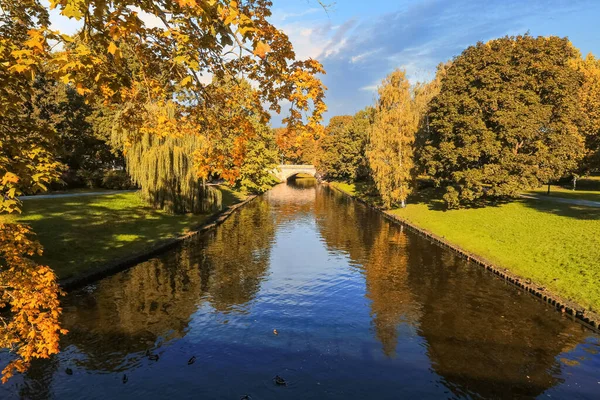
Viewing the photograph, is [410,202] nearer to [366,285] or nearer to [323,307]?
[366,285]

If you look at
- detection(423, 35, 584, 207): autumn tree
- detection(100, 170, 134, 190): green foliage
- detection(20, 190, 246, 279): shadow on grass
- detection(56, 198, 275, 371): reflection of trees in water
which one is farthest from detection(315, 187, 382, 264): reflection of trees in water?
detection(100, 170, 134, 190): green foliage

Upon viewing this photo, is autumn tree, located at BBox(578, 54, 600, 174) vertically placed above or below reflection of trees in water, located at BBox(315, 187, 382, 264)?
above

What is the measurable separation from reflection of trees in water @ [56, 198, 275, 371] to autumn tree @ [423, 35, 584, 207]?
2519 cm

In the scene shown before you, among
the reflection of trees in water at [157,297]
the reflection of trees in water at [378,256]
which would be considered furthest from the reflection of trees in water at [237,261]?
the reflection of trees in water at [378,256]

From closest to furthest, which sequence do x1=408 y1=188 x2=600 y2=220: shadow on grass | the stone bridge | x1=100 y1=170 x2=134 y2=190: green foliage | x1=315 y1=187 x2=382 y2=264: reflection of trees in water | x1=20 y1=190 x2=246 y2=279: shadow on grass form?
1. x1=20 y1=190 x2=246 y2=279: shadow on grass
2. x1=315 y1=187 x2=382 y2=264: reflection of trees in water
3. x1=408 y1=188 x2=600 y2=220: shadow on grass
4. x1=100 y1=170 x2=134 y2=190: green foliage
5. the stone bridge

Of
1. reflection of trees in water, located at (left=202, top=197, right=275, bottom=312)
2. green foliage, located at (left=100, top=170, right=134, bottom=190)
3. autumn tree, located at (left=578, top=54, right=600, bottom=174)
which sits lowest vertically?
reflection of trees in water, located at (left=202, top=197, right=275, bottom=312)

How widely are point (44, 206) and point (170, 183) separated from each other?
11.0 metres

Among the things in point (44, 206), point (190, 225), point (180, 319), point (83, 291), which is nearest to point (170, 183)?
point (190, 225)

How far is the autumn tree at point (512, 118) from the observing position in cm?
3891

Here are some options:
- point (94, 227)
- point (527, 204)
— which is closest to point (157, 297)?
point (94, 227)

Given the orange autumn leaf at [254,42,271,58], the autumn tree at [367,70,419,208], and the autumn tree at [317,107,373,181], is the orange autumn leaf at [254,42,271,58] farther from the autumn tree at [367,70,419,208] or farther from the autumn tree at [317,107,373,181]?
the autumn tree at [317,107,373,181]

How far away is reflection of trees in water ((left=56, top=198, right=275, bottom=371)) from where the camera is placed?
49.1 ft

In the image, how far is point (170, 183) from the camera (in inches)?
1523

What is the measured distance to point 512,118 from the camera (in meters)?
38.6
